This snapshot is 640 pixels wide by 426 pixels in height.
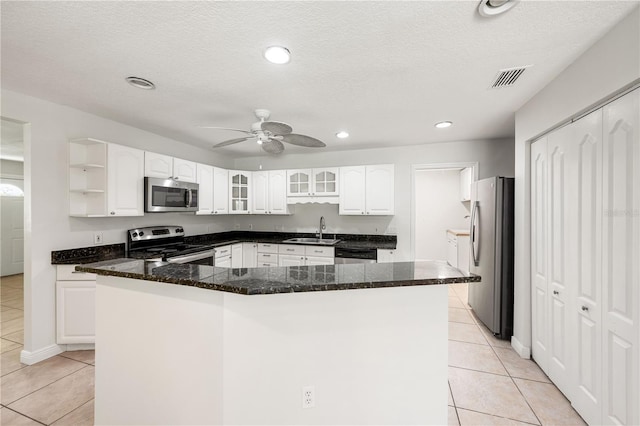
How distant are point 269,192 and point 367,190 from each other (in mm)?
1810

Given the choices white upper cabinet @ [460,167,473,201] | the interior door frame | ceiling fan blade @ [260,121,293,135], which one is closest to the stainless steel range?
ceiling fan blade @ [260,121,293,135]

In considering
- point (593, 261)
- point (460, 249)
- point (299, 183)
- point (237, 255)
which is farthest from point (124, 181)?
point (460, 249)

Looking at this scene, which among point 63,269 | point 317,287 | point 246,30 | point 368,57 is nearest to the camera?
point 317,287

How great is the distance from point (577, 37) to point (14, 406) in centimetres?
463

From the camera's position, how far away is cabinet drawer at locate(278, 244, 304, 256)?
4559 millimetres

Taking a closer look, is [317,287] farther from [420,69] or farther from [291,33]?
[420,69]

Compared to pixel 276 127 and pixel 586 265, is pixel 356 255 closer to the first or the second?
pixel 276 127

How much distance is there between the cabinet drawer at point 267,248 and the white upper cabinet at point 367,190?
4.30ft

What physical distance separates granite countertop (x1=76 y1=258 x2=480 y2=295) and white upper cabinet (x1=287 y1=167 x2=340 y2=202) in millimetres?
3042

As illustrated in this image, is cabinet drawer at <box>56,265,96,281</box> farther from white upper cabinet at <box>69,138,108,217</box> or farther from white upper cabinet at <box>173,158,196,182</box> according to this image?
white upper cabinet at <box>173,158,196,182</box>

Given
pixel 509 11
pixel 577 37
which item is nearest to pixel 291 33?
pixel 509 11

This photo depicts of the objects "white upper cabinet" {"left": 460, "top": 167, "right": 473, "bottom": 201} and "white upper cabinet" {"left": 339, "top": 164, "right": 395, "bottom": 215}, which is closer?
"white upper cabinet" {"left": 339, "top": 164, "right": 395, "bottom": 215}

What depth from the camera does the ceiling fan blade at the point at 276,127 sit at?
2.29 m

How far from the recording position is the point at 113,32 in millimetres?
1635
